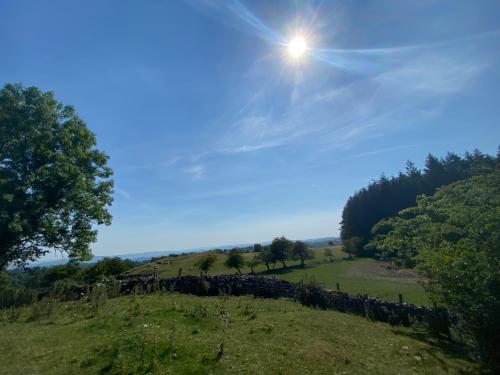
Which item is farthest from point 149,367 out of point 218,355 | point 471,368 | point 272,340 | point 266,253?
point 266,253

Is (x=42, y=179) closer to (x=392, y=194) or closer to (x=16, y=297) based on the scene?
(x=16, y=297)

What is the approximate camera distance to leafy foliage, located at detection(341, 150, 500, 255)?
265 ft

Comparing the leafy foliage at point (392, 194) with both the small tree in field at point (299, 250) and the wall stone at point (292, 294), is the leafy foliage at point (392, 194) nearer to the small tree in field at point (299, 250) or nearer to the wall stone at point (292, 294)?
the small tree in field at point (299, 250)

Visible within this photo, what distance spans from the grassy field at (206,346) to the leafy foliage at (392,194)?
66.8m

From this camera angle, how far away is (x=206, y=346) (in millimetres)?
9805

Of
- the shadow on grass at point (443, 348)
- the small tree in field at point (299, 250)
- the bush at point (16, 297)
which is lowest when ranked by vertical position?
the shadow on grass at point (443, 348)

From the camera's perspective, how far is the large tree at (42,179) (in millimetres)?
17234

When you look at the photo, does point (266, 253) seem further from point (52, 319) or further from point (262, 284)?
point (52, 319)

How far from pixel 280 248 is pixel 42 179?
47.6m

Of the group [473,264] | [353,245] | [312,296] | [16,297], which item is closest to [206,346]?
[473,264]

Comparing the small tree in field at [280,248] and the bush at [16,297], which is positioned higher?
the small tree in field at [280,248]

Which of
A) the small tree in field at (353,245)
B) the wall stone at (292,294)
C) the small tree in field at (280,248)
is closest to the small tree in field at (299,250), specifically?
the small tree in field at (280,248)

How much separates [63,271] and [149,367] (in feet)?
177

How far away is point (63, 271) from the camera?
51.3 m
